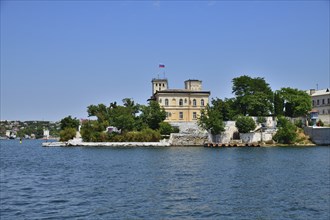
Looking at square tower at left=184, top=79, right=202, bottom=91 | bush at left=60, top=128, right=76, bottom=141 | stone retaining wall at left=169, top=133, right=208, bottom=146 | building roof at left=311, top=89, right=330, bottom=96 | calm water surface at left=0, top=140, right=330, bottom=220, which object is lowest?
calm water surface at left=0, top=140, right=330, bottom=220

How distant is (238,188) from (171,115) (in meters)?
53.2

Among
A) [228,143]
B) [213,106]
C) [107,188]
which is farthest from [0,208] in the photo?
[213,106]

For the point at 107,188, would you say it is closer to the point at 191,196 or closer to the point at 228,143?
the point at 191,196

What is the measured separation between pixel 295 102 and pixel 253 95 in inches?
288

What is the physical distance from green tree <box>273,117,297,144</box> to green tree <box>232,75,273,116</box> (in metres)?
4.34

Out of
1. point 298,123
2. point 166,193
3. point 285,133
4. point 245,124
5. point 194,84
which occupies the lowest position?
point 166,193

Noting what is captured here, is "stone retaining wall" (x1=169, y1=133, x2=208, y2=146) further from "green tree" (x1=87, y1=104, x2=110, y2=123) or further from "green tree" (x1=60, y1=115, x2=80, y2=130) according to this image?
"green tree" (x1=60, y1=115, x2=80, y2=130)

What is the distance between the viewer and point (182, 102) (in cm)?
7462

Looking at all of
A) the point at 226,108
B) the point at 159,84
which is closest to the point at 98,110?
the point at 159,84

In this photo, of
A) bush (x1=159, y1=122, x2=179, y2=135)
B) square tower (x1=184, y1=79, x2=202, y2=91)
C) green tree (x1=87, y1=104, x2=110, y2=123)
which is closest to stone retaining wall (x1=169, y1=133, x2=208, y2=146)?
bush (x1=159, y1=122, x2=179, y2=135)

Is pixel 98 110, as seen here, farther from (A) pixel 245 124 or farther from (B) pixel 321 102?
(B) pixel 321 102

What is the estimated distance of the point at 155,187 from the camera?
2147 centimetres

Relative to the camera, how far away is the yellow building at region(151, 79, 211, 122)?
243 feet

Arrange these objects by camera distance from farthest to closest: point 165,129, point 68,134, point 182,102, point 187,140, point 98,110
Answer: point 98,110 < point 68,134 < point 182,102 < point 165,129 < point 187,140
